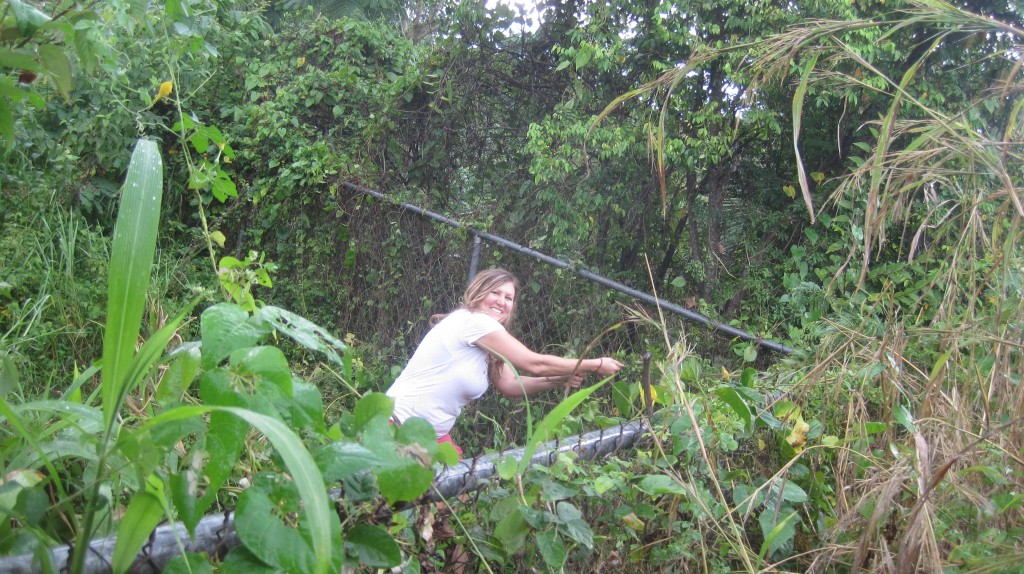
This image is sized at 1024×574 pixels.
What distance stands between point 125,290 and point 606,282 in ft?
10.8

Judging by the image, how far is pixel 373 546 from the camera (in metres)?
1.07

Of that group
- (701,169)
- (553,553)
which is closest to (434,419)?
(553,553)

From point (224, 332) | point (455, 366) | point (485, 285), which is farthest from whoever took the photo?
point (485, 285)

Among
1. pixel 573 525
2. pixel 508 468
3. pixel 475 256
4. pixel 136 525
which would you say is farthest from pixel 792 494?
pixel 475 256

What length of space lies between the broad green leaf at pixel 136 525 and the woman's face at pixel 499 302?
8.22 ft

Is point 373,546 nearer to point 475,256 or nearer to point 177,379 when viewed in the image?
point 177,379

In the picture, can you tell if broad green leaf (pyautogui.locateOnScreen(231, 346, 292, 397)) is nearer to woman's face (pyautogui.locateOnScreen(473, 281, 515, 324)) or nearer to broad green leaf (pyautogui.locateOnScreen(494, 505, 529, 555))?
broad green leaf (pyautogui.locateOnScreen(494, 505, 529, 555))

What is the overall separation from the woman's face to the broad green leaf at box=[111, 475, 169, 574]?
98.7 inches

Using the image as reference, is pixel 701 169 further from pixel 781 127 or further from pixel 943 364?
pixel 943 364

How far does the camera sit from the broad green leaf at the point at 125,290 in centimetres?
A: 93

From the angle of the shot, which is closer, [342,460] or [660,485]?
[342,460]

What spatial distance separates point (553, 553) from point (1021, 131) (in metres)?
1.40

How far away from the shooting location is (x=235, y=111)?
6086 mm

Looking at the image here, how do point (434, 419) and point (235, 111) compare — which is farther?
point (235, 111)
